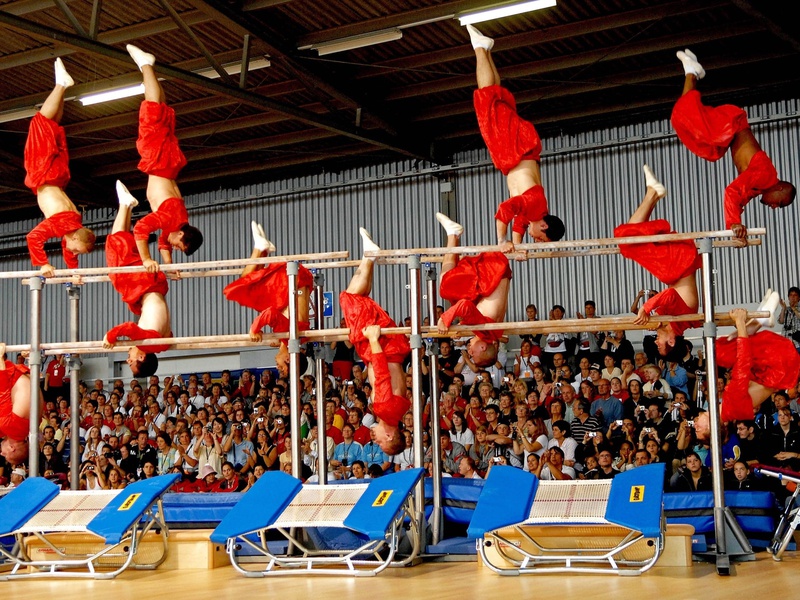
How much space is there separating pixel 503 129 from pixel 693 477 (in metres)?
4.02

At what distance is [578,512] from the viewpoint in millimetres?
6980

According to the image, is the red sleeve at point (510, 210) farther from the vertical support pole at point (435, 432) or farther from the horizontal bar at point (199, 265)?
the horizontal bar at point (199, 265)

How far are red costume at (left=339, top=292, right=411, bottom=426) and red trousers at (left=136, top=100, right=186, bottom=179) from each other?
2.15 meters

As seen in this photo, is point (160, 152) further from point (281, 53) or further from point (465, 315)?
point (281, 53)

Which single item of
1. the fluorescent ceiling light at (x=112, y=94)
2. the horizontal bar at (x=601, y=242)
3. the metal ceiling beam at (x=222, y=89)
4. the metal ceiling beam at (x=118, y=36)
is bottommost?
the horizontal bar at (x=601, y=242)

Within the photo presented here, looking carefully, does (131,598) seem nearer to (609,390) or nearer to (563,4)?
(609,390)

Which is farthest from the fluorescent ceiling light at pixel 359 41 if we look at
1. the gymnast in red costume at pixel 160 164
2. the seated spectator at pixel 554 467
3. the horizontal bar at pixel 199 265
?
the seated spectator at pixel 554 467

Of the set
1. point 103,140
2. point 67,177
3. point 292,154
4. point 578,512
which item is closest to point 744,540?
point 578,512

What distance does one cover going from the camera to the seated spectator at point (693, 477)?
31.9 ft

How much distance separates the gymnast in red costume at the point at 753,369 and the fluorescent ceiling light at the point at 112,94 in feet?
28.5

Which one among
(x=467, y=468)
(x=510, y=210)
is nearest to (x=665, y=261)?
(x=510, y=210)

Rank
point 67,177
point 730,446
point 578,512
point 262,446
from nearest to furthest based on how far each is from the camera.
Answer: point 578,512
point 67,177
point 730,446
point 262,446

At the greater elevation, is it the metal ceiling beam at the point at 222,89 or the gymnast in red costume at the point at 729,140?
the metal ceiling beam at the point at 222,89

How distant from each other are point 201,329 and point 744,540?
12.8 meters
